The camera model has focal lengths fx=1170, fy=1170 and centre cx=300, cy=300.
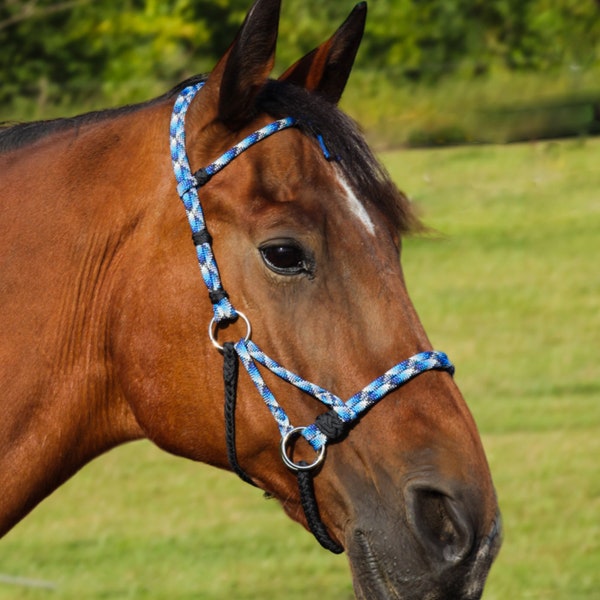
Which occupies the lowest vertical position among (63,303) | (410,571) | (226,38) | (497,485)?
(226,38)

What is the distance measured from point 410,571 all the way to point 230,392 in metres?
0.55

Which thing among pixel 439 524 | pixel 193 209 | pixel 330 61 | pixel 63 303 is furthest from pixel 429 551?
pixel 330 61

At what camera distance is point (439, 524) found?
7.89 ft

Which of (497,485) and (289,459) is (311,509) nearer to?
(289,459)

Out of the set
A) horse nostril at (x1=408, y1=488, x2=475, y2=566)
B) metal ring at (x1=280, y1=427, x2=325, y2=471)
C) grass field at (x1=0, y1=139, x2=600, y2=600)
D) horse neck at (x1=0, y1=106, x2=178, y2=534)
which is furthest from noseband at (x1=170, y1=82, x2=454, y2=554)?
grass field at (x1=0, y1=139, x2=600, y2=600)

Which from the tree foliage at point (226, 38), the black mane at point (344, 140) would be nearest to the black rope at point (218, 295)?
the black mane at point (344, 140)

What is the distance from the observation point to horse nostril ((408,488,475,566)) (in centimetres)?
236

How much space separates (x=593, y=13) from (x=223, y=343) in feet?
54.2

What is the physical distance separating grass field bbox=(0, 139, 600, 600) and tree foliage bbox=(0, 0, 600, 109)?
5.34m

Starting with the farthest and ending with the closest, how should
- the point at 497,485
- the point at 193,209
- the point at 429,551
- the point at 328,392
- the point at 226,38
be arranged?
1. the point at 226,38
2. the point at 497,485
3. the point at 193,209
4. the point at 328,392
5. the point at 429,551

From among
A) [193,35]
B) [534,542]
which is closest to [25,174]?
[534,542]

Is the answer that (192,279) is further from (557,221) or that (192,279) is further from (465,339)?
(557,221)

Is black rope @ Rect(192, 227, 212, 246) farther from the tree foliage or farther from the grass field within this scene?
the tree foliage

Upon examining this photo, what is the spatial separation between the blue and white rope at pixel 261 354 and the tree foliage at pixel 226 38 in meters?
12.4
